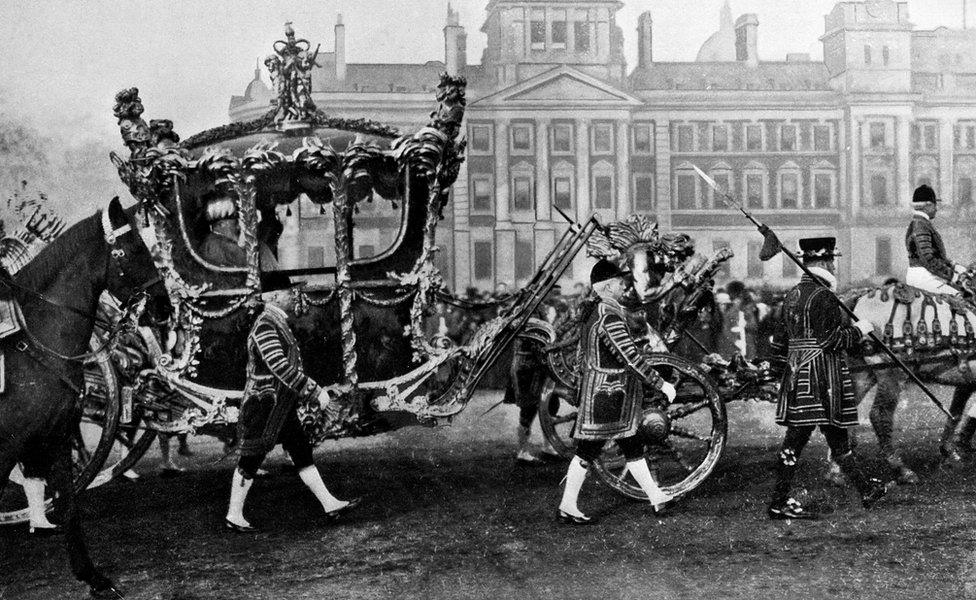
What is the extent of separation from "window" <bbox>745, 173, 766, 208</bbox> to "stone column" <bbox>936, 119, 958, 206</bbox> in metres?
2.21

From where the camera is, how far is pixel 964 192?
1349 centimetres

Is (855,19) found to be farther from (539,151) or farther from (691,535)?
(691,535)

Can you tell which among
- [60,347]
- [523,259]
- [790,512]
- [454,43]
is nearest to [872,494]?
[790,512]

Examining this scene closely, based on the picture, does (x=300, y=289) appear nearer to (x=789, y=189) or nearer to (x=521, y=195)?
(x=521, y=195)

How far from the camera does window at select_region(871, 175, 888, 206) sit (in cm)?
1380

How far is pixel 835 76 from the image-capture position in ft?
43.5

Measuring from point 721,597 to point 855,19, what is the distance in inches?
404

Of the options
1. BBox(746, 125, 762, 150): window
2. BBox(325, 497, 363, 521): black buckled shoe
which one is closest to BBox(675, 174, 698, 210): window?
BBox(746, 125, 762, 150): window

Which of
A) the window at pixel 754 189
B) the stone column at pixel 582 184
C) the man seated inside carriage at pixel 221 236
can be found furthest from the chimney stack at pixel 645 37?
the man seated inside carriage at pixel 221 236

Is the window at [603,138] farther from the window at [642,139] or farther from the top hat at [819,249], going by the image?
the top hat at [819,249]

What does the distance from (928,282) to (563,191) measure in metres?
7.75

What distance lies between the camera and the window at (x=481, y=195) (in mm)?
13523

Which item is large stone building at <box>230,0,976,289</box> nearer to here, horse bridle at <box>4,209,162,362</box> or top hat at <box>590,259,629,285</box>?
top hat at <box>590,259,629,285</box>

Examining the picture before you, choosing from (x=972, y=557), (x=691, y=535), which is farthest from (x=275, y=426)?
(x=972, y=557)
